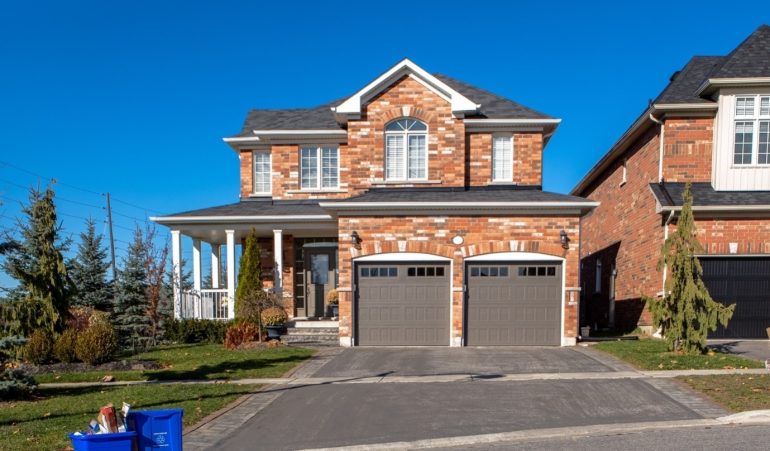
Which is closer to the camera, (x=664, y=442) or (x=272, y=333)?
(x=664, y=442)

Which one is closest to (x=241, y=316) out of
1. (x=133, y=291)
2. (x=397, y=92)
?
(x=133, y=291)

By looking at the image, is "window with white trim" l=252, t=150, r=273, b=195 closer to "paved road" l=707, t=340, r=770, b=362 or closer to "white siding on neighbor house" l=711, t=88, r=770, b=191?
"white siding on neighbor house" l=711, t=88, r=770, b=191

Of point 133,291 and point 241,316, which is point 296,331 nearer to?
point 241,316

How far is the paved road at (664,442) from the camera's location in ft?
19.9

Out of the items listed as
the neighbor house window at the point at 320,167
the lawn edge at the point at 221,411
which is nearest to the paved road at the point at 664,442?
the lawn edge at the point at 221,411

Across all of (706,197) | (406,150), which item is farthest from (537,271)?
(406,150)

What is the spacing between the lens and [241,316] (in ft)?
50.1

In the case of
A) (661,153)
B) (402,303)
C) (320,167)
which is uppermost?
(661,153)

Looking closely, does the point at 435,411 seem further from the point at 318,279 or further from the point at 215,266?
the point at 215,266

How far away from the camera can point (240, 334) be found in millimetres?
14695

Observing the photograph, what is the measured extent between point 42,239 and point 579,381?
485 inches

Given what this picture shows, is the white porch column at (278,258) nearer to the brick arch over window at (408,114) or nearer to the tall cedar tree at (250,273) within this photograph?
the tall cedar tree at (250,273)

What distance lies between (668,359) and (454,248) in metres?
5.82

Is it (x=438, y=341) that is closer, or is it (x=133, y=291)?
(x=438, y=341)
